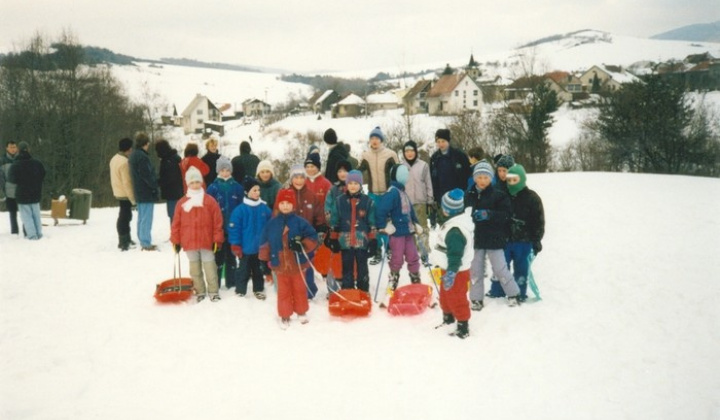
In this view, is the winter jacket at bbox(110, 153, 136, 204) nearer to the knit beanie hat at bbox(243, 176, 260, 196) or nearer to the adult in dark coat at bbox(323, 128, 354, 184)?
the knit beanie hat at bbox(243, 176, 260, 196)

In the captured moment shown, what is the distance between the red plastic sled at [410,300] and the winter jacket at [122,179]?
5616 mm

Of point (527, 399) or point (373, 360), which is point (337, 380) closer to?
point (373, 360)

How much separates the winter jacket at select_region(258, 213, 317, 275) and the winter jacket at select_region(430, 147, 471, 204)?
9.58 feet

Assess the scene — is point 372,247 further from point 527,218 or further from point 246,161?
point 246,161

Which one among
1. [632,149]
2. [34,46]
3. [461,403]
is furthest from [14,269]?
[632,149]

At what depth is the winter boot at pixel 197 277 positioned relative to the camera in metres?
6.33

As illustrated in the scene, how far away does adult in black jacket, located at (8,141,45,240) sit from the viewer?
938 centimetres

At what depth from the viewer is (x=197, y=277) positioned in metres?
6.36

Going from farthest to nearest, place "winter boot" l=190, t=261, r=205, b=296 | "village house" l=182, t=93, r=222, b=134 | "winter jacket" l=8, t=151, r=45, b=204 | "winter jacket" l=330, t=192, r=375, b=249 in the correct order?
"village house" l=182, t=93, r=222, b=134, "winter jacket" l=8, t=151, r=45, b=204, "winter boot" l=190, t=261, r=205, b=296, "winter jacket" l=330, t=192, r=375, b=249

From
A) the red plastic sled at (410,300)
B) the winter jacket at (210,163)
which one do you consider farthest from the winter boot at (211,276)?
the winter jacket at (210,163)

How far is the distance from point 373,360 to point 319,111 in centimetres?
7416

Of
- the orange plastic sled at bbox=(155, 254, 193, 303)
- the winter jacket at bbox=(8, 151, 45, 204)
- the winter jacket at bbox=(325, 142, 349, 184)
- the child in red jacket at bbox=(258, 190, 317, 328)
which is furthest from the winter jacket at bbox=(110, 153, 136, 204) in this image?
the child in red jacket at bbox=(258, 190, 317, 328)

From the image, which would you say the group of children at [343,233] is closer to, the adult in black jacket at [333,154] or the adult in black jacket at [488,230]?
the adult in black jacket at [488,230]

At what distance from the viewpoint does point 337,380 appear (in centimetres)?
448
